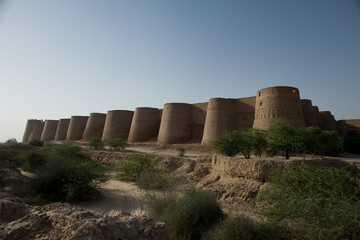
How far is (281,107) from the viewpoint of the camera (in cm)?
1532

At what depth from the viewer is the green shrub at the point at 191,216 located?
3.50 m

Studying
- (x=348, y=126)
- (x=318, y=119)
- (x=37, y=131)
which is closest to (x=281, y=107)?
(x=318, y=119)

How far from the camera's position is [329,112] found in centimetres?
2203

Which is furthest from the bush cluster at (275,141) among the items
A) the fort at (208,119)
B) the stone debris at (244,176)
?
the fort at (208,119)

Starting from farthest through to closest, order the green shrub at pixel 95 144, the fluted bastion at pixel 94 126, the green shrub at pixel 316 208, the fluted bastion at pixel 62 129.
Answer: the fluted bastion at pixel 62 129
the fluted bastion at pixel 94 126
the green shrub at pixel 95 144
the green shrub at pixel 316 208

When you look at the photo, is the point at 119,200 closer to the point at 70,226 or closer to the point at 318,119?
the point at 70,226

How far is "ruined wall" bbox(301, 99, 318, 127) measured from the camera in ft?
58.6

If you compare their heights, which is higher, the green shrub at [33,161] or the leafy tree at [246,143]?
the leafy tree at [246,143]

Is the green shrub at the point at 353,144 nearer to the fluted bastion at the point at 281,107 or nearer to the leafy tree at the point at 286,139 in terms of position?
the fluted bastion at the point at 281,107

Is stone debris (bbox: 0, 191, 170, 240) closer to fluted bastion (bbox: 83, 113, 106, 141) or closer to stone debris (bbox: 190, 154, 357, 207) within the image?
stone debris (bbox: 190, 154, 357, 207)

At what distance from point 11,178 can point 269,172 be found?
742cm

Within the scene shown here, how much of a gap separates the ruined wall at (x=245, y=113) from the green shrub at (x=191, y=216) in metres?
15.5

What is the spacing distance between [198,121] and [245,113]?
5419 millimetres

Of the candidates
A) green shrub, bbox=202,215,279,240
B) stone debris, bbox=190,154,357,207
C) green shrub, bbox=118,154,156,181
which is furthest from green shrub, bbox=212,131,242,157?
green shrub, bbox=202,215,279,240
